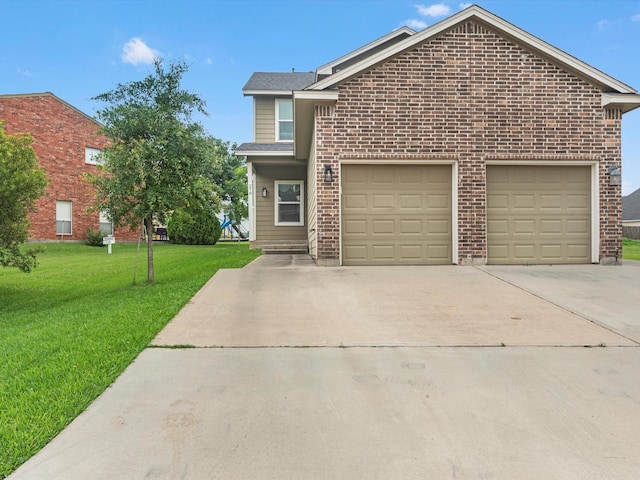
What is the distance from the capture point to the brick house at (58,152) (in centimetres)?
1972

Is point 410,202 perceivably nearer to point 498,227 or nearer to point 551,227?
point 498,227

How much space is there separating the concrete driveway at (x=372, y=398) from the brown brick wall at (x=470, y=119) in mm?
4193

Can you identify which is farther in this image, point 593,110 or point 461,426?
point 593,110

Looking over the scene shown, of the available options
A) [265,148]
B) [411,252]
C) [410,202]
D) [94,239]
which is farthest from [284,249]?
[94,239]

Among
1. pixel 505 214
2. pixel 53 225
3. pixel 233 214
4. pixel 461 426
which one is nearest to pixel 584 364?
pixel 461 426

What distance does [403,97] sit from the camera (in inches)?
361

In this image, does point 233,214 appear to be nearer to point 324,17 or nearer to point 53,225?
point 53,225

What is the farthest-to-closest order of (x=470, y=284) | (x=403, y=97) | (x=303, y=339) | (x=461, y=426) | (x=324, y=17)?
1. (x=324, y=17)
2. (x=403, y=97)
3. (x=470, y=284)
4. (x=303, y=339)
5. (x=461, y=426)

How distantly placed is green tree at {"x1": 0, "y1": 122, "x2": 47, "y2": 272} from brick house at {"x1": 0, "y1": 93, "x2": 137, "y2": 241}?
Result: 12.5 m

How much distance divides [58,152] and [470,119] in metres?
20.4

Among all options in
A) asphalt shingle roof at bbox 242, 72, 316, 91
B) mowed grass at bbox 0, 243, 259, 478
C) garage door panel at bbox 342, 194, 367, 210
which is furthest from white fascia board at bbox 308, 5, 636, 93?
asphalt shingle roof at bbox 242, 72, 316, 91

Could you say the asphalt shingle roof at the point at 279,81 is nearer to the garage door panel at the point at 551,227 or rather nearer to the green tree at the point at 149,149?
the green tree at the point at 149,149

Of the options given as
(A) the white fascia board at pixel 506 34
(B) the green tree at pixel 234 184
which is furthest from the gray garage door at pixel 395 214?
(B) the green tree at pixel 234 184

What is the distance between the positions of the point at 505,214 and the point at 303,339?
6924 mm
